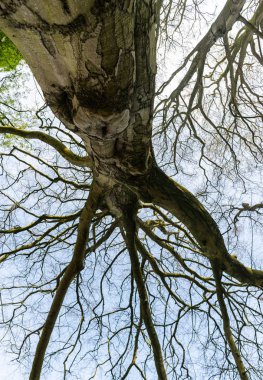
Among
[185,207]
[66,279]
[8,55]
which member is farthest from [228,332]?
[8,55]

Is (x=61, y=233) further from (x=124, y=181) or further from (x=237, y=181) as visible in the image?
(x=237, y=181)

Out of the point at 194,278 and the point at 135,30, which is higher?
the point at 194,278

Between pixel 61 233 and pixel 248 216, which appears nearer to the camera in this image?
pixel 248 216

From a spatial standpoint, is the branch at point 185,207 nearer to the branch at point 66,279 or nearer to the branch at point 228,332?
the branch at point 228,332

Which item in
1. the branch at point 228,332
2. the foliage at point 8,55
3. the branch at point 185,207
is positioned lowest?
the branch at point 228,332

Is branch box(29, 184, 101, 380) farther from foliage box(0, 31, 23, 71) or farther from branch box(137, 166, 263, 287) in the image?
foliage box(0, 31, 23, 71)

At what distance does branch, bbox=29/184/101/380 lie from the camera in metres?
3.26

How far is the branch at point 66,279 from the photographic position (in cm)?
326

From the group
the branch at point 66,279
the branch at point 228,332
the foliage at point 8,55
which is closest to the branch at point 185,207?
the branch at point 228,332

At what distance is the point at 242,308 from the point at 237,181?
1664 millimetres

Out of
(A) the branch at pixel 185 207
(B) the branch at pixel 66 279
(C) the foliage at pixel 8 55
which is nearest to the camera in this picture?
(A) the branch at pixel 185 207

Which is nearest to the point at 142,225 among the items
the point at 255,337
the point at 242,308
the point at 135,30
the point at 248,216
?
the point at 248,216

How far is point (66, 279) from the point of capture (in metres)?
3.44

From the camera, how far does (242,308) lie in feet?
14.0
